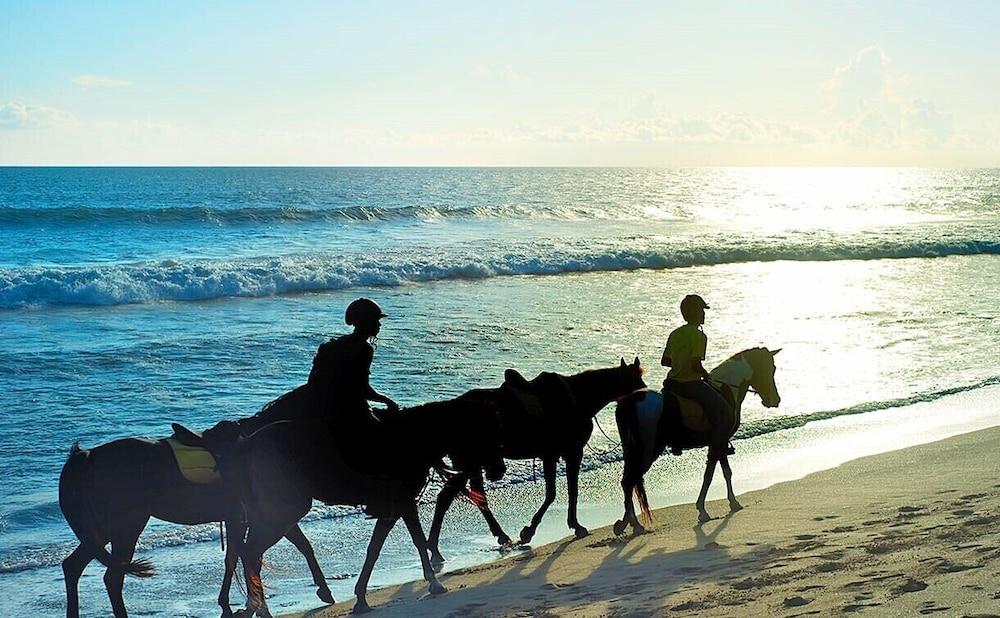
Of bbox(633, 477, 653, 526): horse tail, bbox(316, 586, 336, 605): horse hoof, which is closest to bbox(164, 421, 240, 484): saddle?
bbox(316, 586, 336, 605): horse hoof

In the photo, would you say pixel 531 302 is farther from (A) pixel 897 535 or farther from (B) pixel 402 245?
(A) pixel 897 535

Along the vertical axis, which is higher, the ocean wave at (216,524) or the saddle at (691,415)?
the saddle at (691,415)

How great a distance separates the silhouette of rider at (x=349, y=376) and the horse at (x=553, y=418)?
191 cm

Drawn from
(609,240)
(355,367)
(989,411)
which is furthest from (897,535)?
(609,240)

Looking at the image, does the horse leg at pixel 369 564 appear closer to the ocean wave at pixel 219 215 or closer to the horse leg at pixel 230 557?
the horse leg at pixel 230 557

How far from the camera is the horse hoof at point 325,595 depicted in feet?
25.2

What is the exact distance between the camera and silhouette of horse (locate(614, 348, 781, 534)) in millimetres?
9352

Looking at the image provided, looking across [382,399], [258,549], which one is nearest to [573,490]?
[382,399]

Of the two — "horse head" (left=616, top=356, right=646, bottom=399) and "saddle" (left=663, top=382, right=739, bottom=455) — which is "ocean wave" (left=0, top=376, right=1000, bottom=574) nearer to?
"horse head" (left=616, top=356, right=646, bottom=399)

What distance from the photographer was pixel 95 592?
8.04 meters

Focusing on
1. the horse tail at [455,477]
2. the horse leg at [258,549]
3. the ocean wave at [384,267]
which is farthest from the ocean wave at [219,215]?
the horse leg at [258,549]

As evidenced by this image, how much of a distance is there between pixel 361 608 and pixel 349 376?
1602 millimetres

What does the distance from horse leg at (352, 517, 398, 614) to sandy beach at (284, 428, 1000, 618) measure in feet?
0.44

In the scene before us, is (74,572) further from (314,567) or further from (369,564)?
(369,564)
